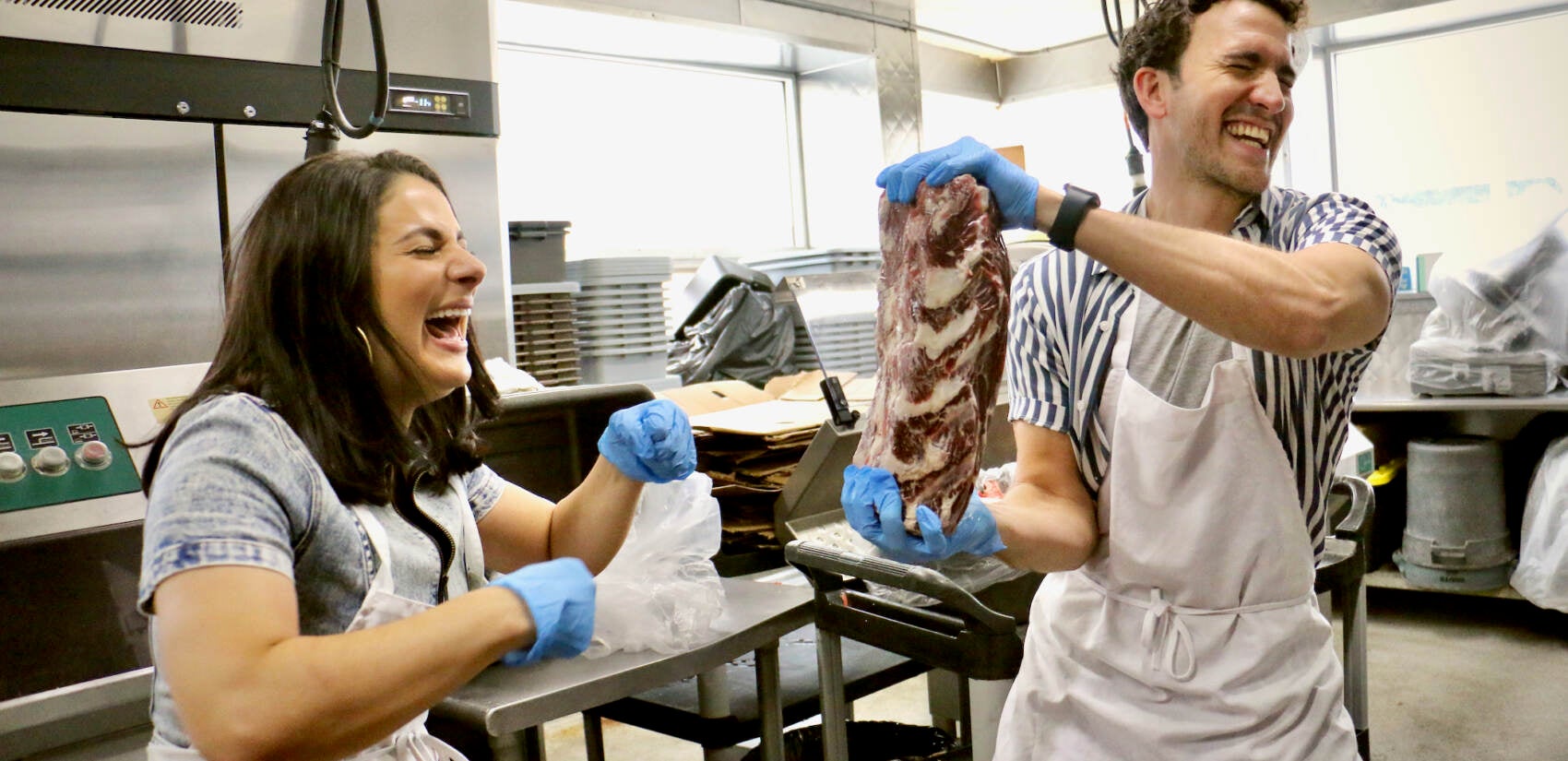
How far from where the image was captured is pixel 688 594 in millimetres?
1787

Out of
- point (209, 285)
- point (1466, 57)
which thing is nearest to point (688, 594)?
point (209, 285)

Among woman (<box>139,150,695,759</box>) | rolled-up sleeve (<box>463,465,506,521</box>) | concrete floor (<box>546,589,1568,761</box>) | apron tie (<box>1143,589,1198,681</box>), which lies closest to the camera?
woman (<box>139,150,695,759</box>)

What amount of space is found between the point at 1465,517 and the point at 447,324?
4164 millimetres

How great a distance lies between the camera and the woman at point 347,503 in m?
1.03

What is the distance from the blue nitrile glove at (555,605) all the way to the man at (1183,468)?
324mm

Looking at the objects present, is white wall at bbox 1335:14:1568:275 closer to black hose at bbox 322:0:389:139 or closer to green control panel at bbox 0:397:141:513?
black hose at bbox 322:0:389:139

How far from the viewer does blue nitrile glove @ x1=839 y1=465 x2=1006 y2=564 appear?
1.22 meters

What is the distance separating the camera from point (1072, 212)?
1.14 meters

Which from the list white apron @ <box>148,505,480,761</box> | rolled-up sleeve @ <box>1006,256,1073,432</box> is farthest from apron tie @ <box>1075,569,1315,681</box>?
white apron @ <box>148,505,480,761</box>

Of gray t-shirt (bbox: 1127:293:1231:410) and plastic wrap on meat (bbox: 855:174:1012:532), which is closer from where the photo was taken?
plastic wrap on meat (bbox: 855:174:1012:532)

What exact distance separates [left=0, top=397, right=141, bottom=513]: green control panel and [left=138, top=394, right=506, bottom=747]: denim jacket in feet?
2.26

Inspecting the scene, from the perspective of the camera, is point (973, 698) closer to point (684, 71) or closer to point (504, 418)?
point (504, 418)

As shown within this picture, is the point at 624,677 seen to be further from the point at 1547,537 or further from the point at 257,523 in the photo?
the point at 1547,537

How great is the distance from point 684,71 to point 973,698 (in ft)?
14.5
